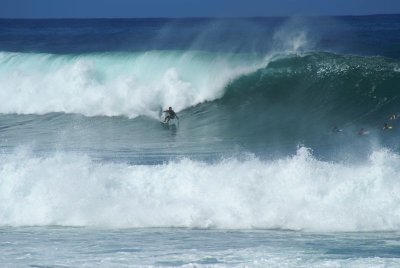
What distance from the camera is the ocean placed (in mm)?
11188

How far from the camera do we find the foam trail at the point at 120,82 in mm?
24312

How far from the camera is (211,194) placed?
1315 cm

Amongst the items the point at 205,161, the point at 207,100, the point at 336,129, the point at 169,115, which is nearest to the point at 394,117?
the point at 336,129

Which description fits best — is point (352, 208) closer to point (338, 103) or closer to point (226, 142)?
point (226, 142)

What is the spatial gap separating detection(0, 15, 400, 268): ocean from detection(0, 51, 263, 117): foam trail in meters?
0.06

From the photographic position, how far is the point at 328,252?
10508 mm

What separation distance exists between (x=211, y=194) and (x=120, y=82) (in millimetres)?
13834

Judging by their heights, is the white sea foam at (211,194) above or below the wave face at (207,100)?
below

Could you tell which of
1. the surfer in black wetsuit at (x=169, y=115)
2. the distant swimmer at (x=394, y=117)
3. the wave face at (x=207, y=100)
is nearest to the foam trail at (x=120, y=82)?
the wave face at (x=207, y=100)

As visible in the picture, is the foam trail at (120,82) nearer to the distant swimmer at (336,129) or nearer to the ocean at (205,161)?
the ocean at (205,161)

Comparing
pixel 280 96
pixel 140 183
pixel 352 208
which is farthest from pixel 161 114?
pixel 352 208

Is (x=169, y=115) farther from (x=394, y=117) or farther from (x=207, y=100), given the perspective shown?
(x=394, y=117)

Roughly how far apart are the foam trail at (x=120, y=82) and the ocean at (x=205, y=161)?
0.21 ft

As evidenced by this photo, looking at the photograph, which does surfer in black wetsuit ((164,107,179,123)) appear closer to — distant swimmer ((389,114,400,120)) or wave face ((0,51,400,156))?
wave face ((0,51,400,156))
